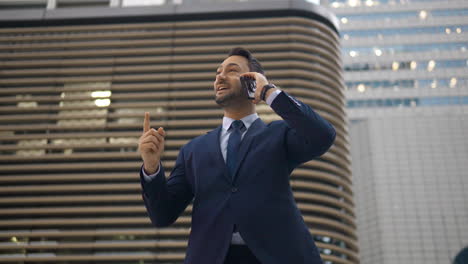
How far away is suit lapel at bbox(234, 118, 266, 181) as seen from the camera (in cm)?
262

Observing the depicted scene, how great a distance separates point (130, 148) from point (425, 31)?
131 feet

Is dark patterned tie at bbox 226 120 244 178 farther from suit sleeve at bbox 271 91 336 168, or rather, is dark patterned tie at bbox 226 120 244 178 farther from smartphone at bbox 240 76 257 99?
suit sleeve at bbox 271 91 336 168

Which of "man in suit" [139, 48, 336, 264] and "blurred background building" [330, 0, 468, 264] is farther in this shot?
"blurred background building" [330, 0, 468, 264]

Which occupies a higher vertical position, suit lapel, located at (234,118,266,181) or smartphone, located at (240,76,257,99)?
smartphone, located at (240,76,257,99)

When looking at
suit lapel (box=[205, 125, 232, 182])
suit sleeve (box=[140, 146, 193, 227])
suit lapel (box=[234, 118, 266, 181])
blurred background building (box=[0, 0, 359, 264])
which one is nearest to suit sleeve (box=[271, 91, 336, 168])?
suit lapel (box=[234, 118, 266, 181])

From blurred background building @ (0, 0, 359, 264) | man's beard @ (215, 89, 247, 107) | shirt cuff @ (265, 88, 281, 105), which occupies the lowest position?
shirt cuff @ (265, 88, 281, 105)

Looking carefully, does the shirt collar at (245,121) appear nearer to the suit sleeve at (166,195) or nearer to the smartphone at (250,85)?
the smartphone at (250,85)

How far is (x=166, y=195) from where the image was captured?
270 centimetres

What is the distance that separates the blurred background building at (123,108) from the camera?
23.2 metres

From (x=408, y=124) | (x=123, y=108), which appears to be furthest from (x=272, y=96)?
(x=408, y=124)

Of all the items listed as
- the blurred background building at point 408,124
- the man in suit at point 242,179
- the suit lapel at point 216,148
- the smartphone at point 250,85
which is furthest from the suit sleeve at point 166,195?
the blurred background building at point 408,124

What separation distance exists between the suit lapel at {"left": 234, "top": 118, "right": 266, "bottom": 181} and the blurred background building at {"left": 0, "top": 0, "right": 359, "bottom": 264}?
20.7 m

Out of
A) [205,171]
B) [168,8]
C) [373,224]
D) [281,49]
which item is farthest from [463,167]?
[205,171]

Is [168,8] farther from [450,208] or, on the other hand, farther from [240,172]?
[450,208]
